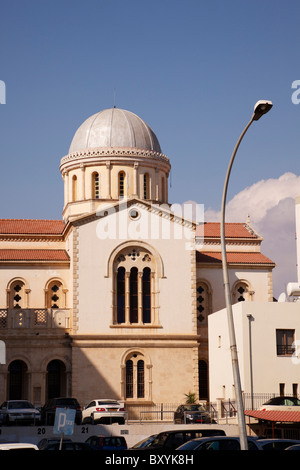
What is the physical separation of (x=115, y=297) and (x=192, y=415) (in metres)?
12.6

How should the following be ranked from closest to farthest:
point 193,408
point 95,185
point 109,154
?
point 193,408, point 109,154, point 95,185

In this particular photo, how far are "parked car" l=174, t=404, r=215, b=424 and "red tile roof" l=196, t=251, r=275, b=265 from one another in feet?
51.4

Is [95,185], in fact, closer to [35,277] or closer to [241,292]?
[35,277]

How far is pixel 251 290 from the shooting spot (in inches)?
2366

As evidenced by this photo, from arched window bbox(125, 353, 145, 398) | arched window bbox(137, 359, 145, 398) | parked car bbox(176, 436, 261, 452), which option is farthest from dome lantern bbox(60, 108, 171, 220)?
parked car bbox(176, 436, 261, 452)

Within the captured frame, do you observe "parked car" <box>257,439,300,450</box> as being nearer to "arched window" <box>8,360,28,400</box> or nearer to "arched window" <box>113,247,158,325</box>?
"arched window" <box>113,247,158,325</box>

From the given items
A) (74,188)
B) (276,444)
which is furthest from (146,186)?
(276,444)

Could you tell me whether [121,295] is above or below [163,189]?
below

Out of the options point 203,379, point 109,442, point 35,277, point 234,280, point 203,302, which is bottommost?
point 109,442

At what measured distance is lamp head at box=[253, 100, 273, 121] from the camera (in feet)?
74.1

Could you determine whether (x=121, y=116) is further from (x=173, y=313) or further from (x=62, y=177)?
(x=173, y=313)

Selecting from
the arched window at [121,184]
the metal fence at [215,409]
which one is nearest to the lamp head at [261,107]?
the metal fence at [215,409]

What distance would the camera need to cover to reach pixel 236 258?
6134 cm

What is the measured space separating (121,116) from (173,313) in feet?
55.7
